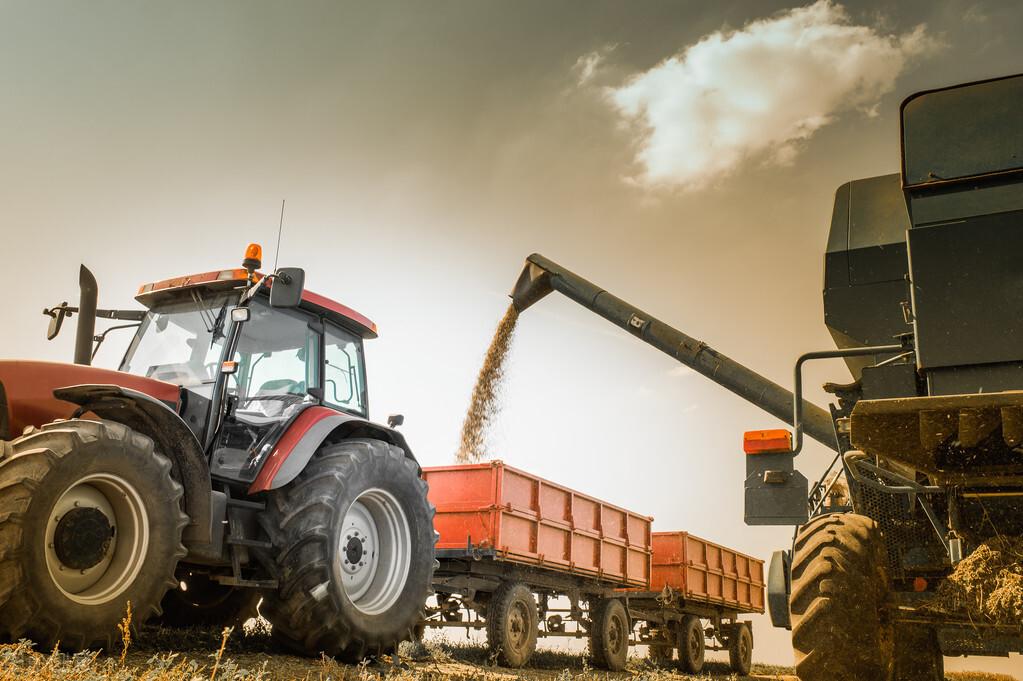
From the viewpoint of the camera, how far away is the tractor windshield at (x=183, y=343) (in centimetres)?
579

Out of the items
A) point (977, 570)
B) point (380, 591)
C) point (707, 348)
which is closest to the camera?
point (977, 570)

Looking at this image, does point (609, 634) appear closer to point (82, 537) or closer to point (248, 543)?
point (248, 543)

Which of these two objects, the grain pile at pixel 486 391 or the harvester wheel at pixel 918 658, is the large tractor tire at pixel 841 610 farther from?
the grain pile at pixel 486 391

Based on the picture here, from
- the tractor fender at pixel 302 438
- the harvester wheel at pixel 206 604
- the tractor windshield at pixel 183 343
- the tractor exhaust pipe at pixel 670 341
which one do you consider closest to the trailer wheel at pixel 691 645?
the tractor exhaust pipe at pixel 670 341

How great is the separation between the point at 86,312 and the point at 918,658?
6134mm

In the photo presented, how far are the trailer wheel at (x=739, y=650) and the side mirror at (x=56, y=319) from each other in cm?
1317

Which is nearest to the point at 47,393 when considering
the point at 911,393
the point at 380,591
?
the point at 380,591

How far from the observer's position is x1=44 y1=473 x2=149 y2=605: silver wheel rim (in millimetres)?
4191

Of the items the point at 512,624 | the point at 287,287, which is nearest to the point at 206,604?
the point at 287,287

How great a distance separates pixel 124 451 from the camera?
4414 millimetres

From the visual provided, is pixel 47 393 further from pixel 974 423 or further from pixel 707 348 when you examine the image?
pixel 707 348

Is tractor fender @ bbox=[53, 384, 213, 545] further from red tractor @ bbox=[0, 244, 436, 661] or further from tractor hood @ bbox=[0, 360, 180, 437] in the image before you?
tractor hood @ bbox=[0, 360, 180, 437]

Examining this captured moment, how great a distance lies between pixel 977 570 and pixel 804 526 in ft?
3.04

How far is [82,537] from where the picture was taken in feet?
13.9
